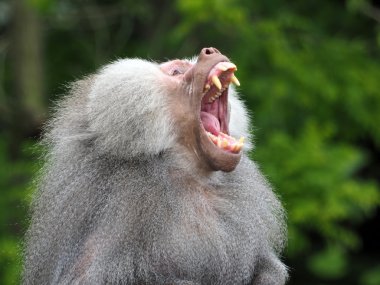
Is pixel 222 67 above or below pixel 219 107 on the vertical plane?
above

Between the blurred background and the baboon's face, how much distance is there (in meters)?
3.38

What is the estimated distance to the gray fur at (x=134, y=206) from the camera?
16.9 ft

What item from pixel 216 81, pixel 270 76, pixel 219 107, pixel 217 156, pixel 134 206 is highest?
pixel 216 81

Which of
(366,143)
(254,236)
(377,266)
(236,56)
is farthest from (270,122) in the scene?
(254,236)

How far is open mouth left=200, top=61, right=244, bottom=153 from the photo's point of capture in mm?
5379

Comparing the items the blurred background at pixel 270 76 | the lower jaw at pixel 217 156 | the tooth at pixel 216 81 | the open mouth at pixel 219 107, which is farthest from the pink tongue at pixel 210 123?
the blurred background at pixel 270 76

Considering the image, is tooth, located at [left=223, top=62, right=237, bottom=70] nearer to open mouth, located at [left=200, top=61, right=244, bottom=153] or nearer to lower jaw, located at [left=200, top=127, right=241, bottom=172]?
open mouth, located at [left=200, top=61, right=244, bottom=153]

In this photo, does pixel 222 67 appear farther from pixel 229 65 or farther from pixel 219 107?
pixel 219 107

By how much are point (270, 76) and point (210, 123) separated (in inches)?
184

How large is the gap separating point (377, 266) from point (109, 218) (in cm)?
767

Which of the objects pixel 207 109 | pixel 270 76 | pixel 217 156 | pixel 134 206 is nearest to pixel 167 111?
pixel 207 109

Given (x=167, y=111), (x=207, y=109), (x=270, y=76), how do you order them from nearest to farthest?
(x=167, y=111) < (x=207, y=109) < (x=270, y=76)

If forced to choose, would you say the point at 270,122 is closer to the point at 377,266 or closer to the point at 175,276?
the point at 377,266

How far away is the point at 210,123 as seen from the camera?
18.1 ft
